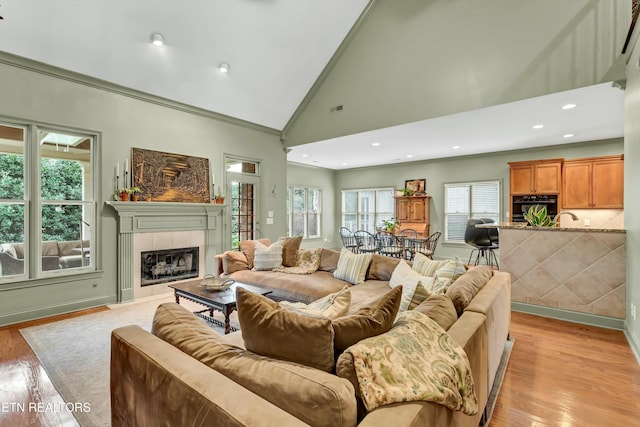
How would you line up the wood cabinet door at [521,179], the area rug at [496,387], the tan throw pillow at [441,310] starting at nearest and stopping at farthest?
the tan throw pillow at [441,310] → the area rug at [496,387] → the wood cabinet door at [521,179]

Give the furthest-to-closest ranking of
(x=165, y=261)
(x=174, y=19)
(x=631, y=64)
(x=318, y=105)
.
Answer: (x=318, y=105) < (x=165, y=261) < (x=174, y=19) < (x=631, y=64)

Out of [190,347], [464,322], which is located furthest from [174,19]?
[464,322]

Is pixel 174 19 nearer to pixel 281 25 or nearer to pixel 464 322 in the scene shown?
pixel 281 25

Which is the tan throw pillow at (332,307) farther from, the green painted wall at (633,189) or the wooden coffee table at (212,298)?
the green painted wall at (633,189)

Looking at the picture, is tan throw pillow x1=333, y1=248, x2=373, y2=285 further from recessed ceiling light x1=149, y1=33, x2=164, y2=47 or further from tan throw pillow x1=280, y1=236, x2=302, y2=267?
recessed ceiling light x1=149, y1=33, x2=164, y2=47

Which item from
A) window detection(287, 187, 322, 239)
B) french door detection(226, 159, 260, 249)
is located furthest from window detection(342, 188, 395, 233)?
french door detection(226, 159, 260, 249)

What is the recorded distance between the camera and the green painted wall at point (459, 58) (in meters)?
3.60

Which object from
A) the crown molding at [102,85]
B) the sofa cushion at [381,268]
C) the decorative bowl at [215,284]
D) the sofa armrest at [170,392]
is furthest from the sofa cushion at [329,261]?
the crown molding at [102,85]

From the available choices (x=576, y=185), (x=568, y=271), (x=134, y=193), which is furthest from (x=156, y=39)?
(x=576, y=185)

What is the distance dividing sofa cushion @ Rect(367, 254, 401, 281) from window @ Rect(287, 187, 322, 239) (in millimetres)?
5531

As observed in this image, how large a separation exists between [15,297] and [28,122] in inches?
82.3

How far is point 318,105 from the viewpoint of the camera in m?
6.10

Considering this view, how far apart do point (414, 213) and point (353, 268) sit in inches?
205

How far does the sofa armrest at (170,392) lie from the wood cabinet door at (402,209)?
25.7ft
